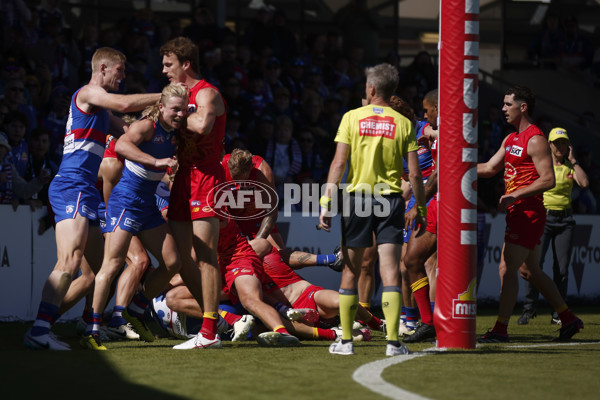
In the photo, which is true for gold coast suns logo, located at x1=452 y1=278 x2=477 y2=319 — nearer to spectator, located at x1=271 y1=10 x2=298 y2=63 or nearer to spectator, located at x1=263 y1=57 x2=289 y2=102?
spectator, located at x1=263 y1=57 x2=289 y2=102

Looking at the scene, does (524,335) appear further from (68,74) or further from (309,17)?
(309,17)

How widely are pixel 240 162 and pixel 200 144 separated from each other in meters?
1.55

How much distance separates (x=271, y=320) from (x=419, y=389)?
308 cm

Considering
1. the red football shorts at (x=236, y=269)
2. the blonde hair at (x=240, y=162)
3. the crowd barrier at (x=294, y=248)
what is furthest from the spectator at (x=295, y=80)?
the red football shorts at (x=236, y=269)

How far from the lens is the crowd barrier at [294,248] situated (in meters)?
11.5

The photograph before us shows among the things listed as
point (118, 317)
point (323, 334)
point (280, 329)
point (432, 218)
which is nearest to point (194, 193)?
point (280, 329)

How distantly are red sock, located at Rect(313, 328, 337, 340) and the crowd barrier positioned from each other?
3831 mm

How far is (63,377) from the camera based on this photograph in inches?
250

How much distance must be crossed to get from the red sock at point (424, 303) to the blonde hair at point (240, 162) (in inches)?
81.5

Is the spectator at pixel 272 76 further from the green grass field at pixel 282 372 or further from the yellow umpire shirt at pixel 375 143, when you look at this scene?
the yellow umpire shirt at pixel 375 143

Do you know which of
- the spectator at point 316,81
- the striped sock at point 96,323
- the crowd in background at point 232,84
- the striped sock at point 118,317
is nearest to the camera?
the striped sock at point 96,323

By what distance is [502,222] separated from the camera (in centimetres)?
1530

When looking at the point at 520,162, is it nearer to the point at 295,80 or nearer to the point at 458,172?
the point at 458,172

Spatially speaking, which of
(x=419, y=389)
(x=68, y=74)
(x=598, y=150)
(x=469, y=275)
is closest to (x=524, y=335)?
(x=469, y=275)
